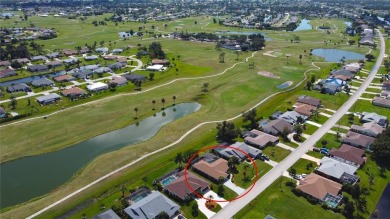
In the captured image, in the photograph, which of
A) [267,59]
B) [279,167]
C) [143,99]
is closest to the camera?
[279,167]

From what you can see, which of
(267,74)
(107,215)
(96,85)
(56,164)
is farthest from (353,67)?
(107,215)

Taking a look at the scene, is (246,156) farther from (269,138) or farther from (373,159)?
(373,159)

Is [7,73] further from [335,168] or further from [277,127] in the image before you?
[335,168]

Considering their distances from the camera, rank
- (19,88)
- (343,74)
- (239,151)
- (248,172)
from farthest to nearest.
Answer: (343,74) < (19,88) < (239,151) < (248,172)

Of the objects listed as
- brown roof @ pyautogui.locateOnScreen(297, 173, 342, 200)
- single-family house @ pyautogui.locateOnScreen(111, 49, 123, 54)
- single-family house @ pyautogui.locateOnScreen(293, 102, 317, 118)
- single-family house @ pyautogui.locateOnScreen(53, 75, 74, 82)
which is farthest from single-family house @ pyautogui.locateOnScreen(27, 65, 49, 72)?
brown roof @ pyautogui.locateOnScreen(297, 173, 342, 200)

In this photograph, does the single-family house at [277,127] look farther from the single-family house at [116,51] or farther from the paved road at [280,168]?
the single-family house at [116,51]

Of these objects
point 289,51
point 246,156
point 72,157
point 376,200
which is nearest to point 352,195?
point 376,200
